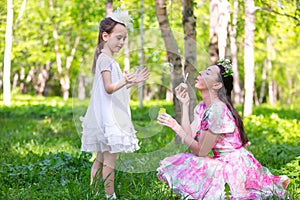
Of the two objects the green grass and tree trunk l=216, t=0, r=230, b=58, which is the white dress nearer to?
the green grass

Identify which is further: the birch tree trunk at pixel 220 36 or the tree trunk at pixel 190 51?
the birch tree trunk at pixel 220 36

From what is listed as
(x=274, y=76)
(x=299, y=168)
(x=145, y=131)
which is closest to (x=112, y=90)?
(x=145, y=131)

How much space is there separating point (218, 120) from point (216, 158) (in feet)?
1.19

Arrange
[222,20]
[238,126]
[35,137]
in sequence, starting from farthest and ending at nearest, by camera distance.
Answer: [35,137], [222,20], [238,126]

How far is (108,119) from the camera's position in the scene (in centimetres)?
415

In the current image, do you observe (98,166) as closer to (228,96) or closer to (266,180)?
(228,96)

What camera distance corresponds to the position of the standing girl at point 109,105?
4.15m

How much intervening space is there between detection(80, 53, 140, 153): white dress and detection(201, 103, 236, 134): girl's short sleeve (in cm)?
62

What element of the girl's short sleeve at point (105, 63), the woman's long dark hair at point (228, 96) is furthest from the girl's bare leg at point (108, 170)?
the woman's long dark hair at point (228, 96)

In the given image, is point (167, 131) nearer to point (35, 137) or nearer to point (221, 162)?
point (35, 137)

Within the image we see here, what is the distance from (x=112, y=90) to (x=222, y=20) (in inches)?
182

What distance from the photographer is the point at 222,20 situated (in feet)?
27.4

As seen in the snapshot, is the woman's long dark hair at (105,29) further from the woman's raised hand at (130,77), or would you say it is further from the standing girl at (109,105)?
the woman's raised hand at (130,77)

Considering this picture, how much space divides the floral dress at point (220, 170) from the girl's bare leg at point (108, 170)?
1.34ft
